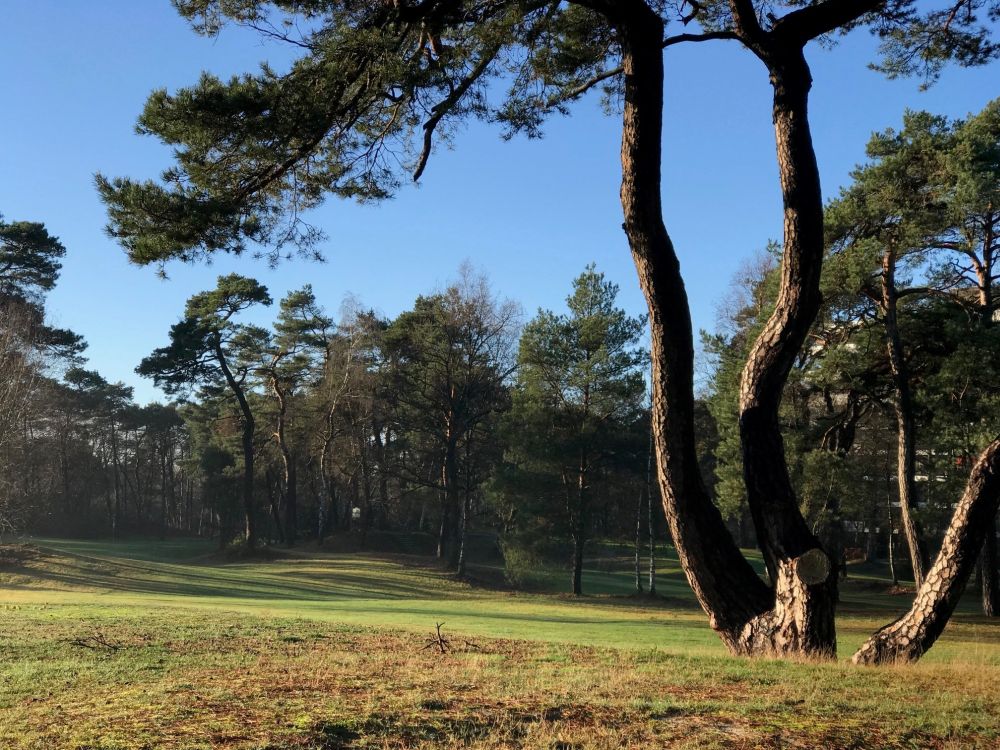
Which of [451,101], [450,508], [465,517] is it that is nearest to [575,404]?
[465,517]

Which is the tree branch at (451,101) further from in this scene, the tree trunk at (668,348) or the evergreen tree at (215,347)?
the evergreen tree at (215,347)

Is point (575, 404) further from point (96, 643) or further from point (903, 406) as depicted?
point (96, 643)

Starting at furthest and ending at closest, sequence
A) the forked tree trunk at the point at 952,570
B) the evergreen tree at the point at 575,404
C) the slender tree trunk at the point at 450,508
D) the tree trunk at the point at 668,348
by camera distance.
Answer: the slender tree trunk at the point at 450,508 < the evergreen tree at the point at 575,404 < the forked tree trunk at the point at 952,570 < the tree trunk at the point at 668,348

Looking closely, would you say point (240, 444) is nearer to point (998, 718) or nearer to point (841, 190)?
point (841, 190)

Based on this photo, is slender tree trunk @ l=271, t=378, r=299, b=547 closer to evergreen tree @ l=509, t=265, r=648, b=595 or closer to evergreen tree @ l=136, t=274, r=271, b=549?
evergreen tree @ l=136, t=274, r=271, b=549

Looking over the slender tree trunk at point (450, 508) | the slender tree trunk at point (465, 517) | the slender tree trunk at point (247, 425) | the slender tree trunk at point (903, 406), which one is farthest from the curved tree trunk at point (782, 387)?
the slender tree trunk at point (247, 425)

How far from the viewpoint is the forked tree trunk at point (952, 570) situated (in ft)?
27.0

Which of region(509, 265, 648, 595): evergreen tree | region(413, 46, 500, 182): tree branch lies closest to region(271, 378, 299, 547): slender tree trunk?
region(509, 265, 648, 595): evergreen tree

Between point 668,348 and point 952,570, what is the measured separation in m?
3.64

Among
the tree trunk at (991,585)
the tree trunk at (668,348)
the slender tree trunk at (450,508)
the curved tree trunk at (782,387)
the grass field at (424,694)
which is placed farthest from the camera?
the slender tree trunk at (450,508)

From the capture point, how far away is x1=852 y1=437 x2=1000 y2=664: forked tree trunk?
823cm

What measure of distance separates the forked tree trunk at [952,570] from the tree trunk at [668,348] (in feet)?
4.61

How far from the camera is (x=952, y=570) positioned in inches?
327

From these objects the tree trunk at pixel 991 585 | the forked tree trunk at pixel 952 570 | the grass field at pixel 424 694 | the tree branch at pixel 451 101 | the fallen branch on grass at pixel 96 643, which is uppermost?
the tree branch at pixel 451 101
